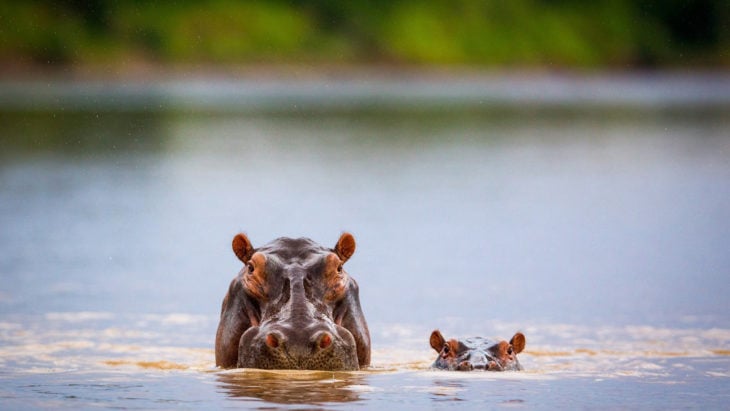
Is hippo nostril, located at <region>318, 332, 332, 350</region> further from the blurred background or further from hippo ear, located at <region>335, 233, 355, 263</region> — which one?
the blurred background

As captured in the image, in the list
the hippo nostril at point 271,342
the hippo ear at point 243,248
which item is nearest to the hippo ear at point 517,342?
the hippo ear at point 243,248

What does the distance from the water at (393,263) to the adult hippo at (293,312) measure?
13 centimetres

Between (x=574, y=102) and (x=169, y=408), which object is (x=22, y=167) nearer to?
(x=169, y=408)

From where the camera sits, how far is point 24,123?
56.9m

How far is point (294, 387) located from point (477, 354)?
1778 millimetres

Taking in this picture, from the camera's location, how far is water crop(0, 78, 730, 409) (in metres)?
9.54

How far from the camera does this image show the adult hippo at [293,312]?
891 cm

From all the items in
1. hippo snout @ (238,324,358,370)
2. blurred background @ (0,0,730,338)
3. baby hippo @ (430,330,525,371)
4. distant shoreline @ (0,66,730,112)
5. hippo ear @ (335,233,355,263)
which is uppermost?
distant shoreline @ (0,66,730,112)

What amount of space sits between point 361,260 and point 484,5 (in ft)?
473

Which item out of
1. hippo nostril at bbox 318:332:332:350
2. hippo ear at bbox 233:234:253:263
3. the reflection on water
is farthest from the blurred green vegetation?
hippo nostril at bbox 318:332:332:350

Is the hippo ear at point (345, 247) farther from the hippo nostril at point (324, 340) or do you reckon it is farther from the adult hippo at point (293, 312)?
the hippo nostril at point (324, 340)

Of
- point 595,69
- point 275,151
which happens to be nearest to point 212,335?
point 275,151

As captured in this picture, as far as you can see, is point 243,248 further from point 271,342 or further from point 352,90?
point 352,90

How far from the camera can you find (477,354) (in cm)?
1029
